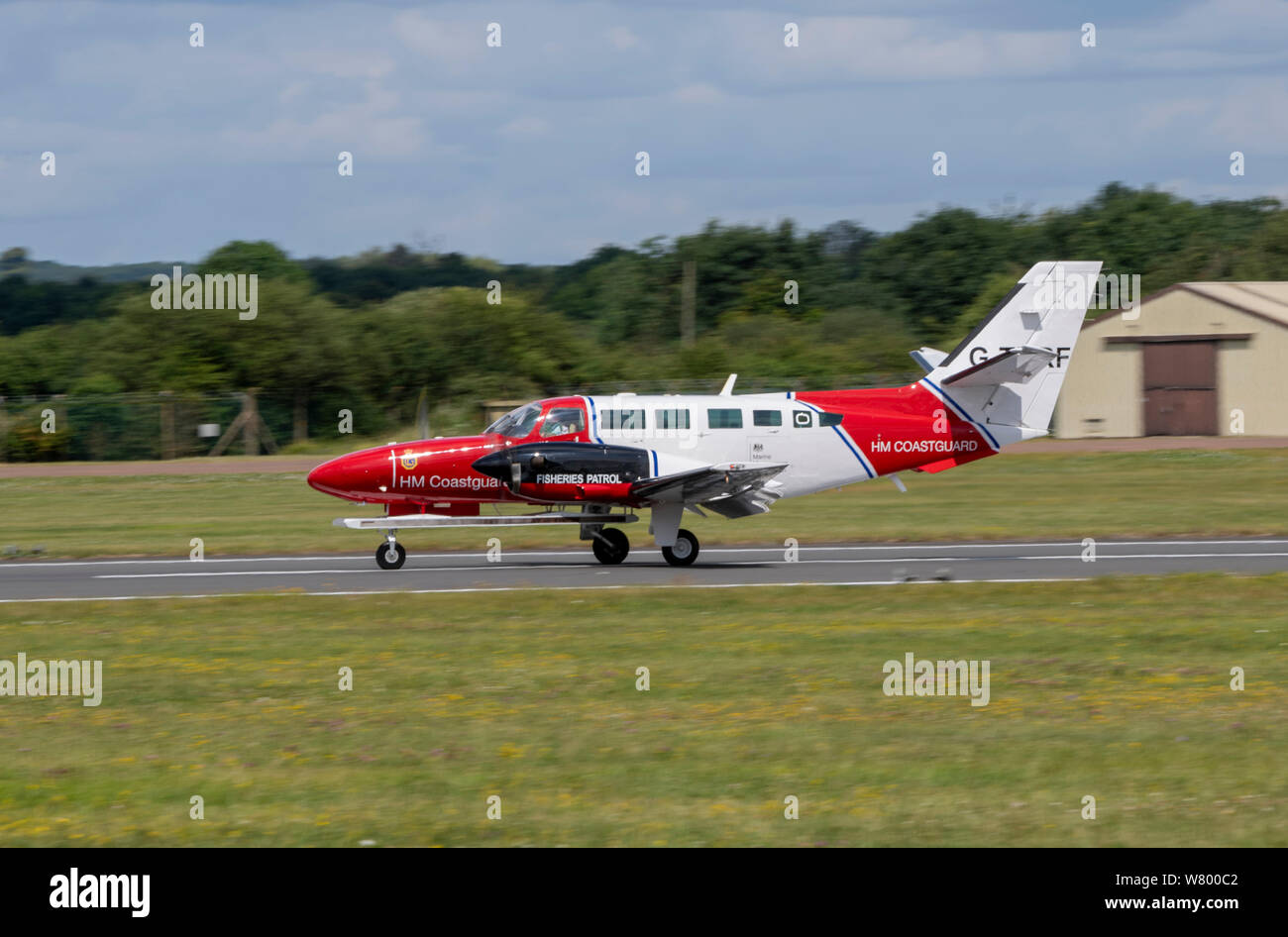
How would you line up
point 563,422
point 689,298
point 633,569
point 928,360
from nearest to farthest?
point 563,422, point 633,569, point 928,360, point 689,298

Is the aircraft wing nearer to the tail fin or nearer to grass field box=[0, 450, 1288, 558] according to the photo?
the tail fin

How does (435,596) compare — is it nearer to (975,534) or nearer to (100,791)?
(100,791)

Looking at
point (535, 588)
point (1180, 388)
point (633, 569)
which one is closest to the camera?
point (535, 588)

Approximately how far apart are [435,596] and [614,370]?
4379 cm

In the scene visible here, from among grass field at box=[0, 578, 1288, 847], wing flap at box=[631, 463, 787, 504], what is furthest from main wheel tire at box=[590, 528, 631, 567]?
grass field at box=[0, 578, 1288, 847]

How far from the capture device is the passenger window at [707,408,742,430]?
2178 cm

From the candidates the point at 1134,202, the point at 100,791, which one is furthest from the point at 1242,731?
the point at 1134,202

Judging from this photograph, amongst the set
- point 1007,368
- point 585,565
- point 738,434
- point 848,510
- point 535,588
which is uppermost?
point 1007,368

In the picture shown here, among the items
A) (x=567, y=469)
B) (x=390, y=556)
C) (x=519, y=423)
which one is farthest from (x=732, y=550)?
(x=390, y=556)

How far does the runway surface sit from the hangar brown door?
29971 millimetres

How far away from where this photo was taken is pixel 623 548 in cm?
2223

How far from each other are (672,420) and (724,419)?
823 millimetres

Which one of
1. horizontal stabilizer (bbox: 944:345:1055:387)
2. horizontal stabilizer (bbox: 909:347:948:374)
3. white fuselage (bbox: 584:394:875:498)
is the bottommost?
white fuselage (bbox: 584:394:875:498)

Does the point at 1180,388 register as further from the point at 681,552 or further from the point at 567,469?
the point at 567,469
